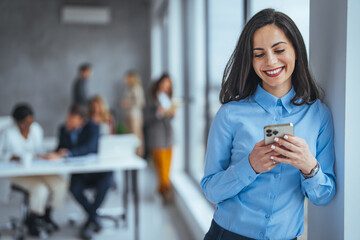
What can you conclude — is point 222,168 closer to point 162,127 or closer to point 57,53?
point 162,127

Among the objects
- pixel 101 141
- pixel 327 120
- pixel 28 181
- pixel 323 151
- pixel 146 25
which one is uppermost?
pixel 146 25

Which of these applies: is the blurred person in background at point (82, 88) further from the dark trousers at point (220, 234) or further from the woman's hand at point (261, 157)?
the woman's hand at point (261, 157)

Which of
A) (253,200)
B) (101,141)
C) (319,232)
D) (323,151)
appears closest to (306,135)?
(323,151)

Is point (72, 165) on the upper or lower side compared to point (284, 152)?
lower

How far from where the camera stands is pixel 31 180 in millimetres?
3344

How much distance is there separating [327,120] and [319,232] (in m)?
0.42

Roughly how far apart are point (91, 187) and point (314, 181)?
277 centimetres

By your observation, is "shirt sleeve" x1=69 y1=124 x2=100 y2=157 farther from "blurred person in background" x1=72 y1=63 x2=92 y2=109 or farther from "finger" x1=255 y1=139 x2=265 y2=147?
"blurred person in background" x1=72 y1=63 x2=92 y2=109

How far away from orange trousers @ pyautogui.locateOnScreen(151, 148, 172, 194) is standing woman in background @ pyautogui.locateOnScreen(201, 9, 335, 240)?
3.13m

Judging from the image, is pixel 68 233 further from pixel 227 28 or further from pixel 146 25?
pixel 146 25

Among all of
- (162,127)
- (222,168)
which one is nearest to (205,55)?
(162,127)

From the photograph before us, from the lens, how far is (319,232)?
4.36 feet

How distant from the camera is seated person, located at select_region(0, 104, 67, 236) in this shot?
3289 millimetres

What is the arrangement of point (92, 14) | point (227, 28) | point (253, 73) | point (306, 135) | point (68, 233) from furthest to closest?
1. point (92, 14)
2. point (68, 233)
3. point (227, 28)
4. point (253, 73)
5. point (306, 135)
